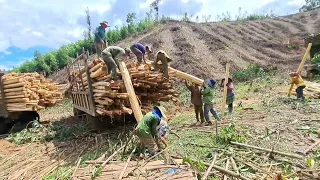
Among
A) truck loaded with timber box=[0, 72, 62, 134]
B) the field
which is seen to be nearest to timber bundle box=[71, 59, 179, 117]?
the field

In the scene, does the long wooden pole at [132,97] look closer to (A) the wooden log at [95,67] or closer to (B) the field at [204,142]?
(B) the field at [204,142]

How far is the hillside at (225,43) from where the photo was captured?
21719 mm

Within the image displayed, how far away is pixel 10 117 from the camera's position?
10.6m

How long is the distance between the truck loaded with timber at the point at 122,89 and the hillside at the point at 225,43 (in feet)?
37.8

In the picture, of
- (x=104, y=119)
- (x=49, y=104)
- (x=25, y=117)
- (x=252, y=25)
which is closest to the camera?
(x=104, y=119)

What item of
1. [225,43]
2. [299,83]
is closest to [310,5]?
[225,43]

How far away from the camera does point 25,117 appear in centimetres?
1098

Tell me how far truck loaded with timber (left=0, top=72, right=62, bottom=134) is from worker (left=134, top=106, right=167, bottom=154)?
5680mm

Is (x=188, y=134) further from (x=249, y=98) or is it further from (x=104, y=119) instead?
(x=249, y=98)

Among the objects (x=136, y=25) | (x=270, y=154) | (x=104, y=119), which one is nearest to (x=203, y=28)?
(x=136, y=25)

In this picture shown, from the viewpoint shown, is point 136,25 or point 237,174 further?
point 136,25

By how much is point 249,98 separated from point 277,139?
695 centimetres

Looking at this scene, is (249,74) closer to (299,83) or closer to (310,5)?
(299,83)

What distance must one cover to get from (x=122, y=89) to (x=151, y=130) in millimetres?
1628
